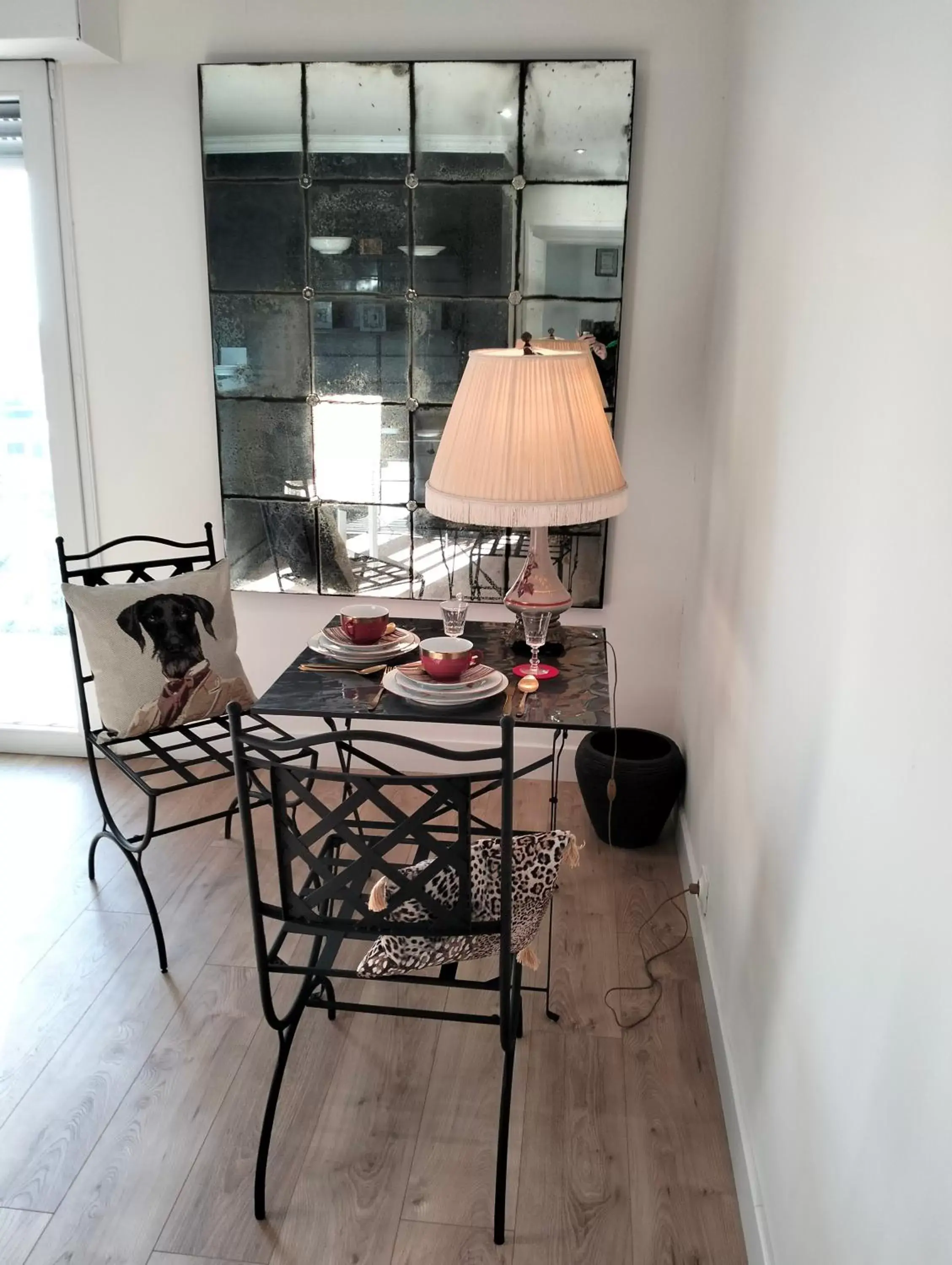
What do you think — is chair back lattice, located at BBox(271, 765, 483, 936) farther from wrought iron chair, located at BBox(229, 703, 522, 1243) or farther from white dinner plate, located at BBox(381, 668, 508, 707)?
white dinner plate, located at BBox(381, 668, 508, 707)

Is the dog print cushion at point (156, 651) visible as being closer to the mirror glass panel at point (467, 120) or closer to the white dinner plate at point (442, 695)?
the white dinner plate at point (442, 695)

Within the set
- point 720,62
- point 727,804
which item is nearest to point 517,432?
point 727,804

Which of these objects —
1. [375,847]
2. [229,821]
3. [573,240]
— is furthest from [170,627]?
[573,240]

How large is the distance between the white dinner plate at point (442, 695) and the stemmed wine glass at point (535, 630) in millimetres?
122

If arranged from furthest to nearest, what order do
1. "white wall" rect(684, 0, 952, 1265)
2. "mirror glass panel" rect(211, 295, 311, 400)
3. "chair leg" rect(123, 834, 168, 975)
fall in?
"mirror glass panel" rect(211, 295, 311, 400), "chair leg" rect(123, 834, 168, 975), "white wall" rect(684, 0, 952, 1265)

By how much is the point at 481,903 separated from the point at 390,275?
1.94 metres

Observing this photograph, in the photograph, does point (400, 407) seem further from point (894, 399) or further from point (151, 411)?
point (894, 399)

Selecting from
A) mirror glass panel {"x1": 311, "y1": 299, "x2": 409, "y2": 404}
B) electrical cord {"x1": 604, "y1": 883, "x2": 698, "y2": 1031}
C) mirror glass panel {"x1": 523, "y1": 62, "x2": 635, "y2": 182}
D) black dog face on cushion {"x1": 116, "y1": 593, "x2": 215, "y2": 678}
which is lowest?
electrical cord {"x1": 604, "y1": 883, "x2": 698, "y2": 1031}

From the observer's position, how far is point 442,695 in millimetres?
2023

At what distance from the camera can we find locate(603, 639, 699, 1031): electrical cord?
224 cm

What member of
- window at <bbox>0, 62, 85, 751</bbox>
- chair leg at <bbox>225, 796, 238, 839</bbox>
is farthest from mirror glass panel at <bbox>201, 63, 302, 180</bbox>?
chair leg at <bbox>225, 796, 238, 839</bbox>

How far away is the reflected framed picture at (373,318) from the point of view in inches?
117

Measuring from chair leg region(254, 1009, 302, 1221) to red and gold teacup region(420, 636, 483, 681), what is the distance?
71 cm

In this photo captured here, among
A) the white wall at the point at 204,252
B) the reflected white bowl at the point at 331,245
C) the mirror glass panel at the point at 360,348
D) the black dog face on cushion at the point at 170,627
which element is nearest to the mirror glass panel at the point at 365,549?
the white wall at the point at 204,252
